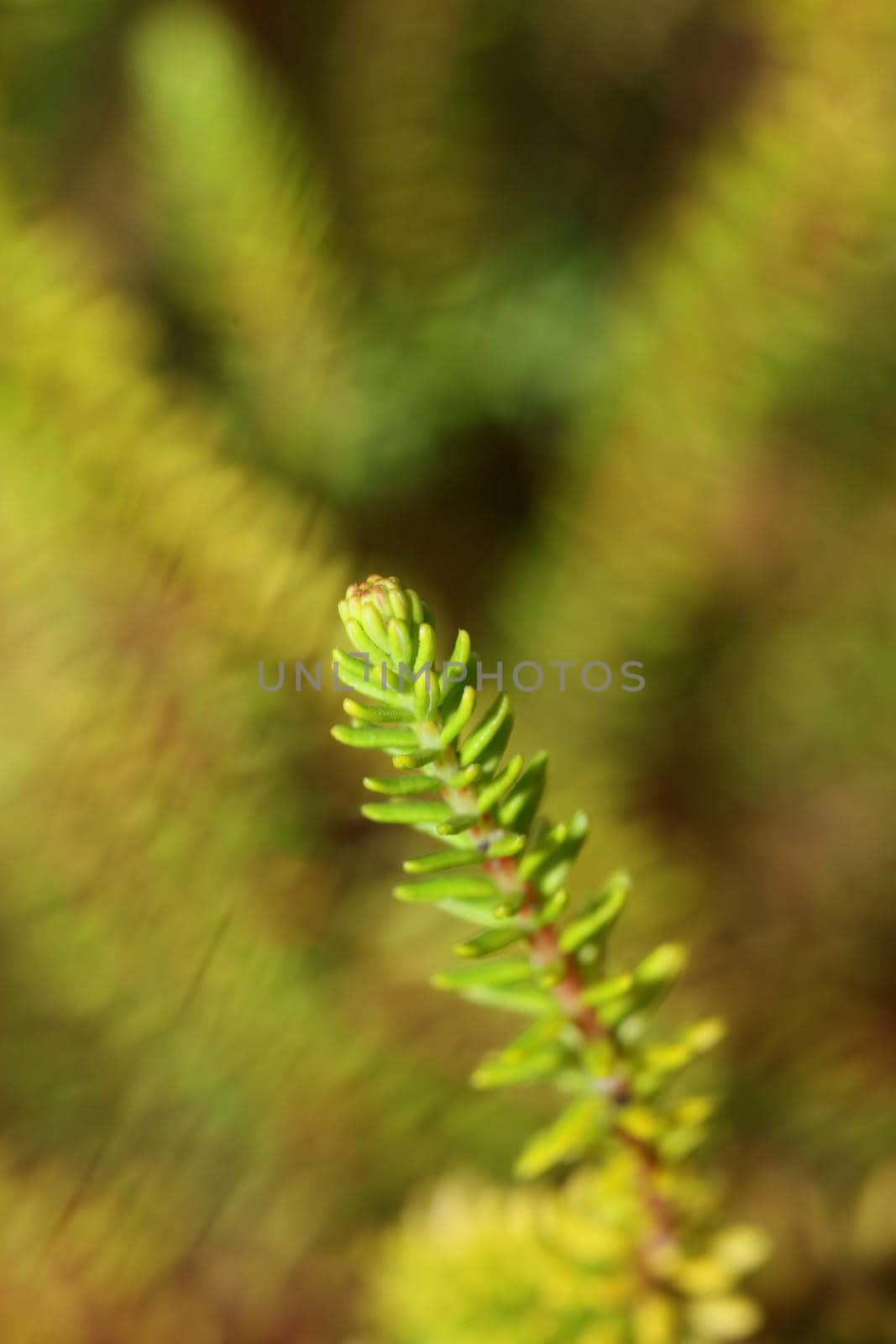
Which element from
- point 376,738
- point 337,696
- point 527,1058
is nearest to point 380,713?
point 376,738

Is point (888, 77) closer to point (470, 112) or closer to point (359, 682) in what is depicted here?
point (470, 112)

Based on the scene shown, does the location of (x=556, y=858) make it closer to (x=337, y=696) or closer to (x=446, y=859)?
(x=446, y=859)

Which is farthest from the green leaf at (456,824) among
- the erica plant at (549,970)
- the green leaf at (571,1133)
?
the green leaf at (571,1133)

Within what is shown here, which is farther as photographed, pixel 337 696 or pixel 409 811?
pixel 337 696

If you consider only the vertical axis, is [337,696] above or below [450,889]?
above

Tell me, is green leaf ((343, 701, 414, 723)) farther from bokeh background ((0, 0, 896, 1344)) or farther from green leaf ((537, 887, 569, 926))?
bokeh background ((0, 0, 896, 1344))

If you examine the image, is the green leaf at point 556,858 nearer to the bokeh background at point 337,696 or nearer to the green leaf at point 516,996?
the green leaf at point 516,996

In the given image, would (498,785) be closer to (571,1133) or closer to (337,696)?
(571,1133)
